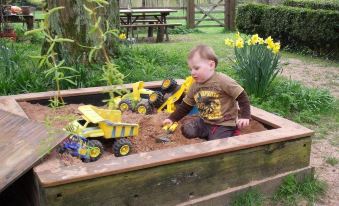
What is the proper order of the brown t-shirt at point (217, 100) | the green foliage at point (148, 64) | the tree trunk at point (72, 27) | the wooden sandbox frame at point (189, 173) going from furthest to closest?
1. the green foliage at point (148, 64)
2. the tree trunk at point (72, 27)
3. the brown t-shirt at point (217, 100)
4. the wooden sandbox frame at point (189, 173)

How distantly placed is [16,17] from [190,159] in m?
12.2

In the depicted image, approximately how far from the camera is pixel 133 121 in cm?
363

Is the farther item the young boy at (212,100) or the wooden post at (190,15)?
the wooden post at (190,15)

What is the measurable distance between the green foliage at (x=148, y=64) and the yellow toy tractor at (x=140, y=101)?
127 centimetres

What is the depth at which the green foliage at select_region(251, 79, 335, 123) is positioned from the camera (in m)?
5.03

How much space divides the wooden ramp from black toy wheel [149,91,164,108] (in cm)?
131

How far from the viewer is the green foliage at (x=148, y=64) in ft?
19.2

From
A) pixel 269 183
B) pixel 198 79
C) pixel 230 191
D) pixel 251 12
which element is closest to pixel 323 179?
pixel 269 183

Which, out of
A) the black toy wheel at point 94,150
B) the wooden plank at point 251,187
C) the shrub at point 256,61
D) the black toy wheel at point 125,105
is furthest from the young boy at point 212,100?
the shrub at point 256,61

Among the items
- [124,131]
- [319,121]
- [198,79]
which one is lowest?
[319,121]

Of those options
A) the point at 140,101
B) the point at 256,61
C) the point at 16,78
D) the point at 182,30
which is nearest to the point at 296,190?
the point at 140,101

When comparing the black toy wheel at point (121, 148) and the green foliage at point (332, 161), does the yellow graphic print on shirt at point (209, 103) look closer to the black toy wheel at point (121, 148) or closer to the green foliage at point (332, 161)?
the black toy wheel at point (121, 148)

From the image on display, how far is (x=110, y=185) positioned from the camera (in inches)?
97.2

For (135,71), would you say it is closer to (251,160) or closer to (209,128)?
(209,128)
